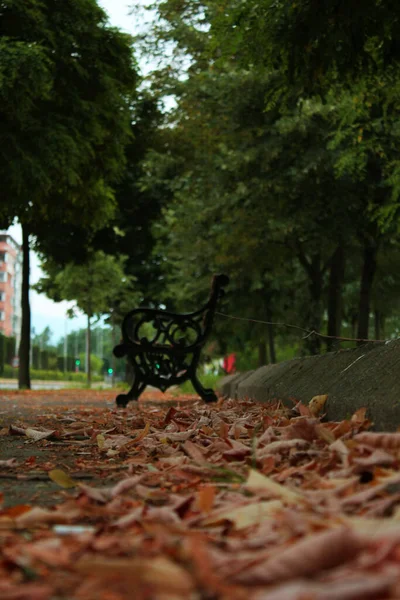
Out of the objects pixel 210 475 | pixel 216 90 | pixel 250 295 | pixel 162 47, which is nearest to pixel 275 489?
pixel 210 475

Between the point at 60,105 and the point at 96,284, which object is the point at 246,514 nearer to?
the point at 60,105

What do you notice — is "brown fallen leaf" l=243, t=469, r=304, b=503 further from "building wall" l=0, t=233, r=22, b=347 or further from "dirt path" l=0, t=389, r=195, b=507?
"building wall" l=0, t=233, r=22, b=347

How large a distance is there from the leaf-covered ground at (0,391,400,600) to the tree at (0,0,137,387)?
31.3ft

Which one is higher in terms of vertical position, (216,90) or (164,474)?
(216,90)

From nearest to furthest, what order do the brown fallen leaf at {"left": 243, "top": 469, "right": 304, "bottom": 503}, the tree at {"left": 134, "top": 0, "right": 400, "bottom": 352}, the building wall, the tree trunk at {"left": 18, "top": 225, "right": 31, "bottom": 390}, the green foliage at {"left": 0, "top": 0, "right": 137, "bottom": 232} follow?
the brown fallen leaf at {"left": 243, "top": 469, "right": 304, "bottom": 503}, the tree at {"left": 134, "top": 0, "right": 400, "bottom": 352}, the green foliage at {"left": 0, "top": 0, "right": 137, "bottom": 232}, the tree trunk at {"left": 18, "top": 225, "right": 31, "bottom": 390}, the building wall

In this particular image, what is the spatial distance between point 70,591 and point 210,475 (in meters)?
1.61

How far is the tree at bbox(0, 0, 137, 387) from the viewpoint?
42.0ft

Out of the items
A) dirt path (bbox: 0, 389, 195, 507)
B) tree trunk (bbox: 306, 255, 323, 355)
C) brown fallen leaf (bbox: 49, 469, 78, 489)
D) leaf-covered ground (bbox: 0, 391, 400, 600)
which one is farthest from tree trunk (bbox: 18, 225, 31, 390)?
brown fallen leaf (bbox: 49, 469, 78, 489)

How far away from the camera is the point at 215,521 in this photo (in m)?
2.21

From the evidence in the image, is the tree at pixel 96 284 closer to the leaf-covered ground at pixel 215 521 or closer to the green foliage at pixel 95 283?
the green foliage at pixel 95 283

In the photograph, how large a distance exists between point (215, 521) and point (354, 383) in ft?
6.41

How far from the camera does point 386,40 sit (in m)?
6.88

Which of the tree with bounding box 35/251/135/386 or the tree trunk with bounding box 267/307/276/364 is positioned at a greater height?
the tree with bounding box 35/251/135/386

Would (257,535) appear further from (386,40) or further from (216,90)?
(216,90)
